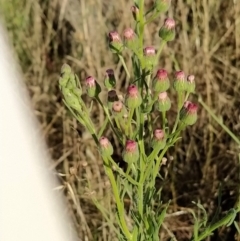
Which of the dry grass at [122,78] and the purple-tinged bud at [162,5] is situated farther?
the dry grass at [122,78]

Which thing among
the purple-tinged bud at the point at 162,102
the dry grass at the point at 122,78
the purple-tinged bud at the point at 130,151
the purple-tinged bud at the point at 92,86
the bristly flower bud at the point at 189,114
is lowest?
the dry grass at the point at 122,78

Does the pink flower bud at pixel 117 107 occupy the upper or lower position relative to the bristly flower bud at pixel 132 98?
lower

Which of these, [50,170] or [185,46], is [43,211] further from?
[185,46]

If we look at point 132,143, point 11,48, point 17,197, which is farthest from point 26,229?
point 11,48

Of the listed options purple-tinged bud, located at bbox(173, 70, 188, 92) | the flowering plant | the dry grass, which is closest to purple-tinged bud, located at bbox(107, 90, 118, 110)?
the flowering plant

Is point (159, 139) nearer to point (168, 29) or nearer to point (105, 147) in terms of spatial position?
point (105, 147)

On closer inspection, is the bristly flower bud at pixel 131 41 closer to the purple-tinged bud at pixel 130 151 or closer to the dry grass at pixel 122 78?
the purple-tinged bud at pixel 130 151

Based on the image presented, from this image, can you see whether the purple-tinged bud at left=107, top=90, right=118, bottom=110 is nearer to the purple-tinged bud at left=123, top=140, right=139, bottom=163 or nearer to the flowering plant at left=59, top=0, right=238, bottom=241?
the flowering plant at left=59, top=0, right=238, bottom=241

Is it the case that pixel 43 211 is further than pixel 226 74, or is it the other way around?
pixel 226 74

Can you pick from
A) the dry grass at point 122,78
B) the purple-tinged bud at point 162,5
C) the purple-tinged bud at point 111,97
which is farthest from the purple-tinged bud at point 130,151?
the dry grass at point 122,78

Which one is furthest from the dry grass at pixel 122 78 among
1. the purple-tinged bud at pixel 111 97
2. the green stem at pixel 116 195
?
the purple-tinged bud at pixel 111 97
